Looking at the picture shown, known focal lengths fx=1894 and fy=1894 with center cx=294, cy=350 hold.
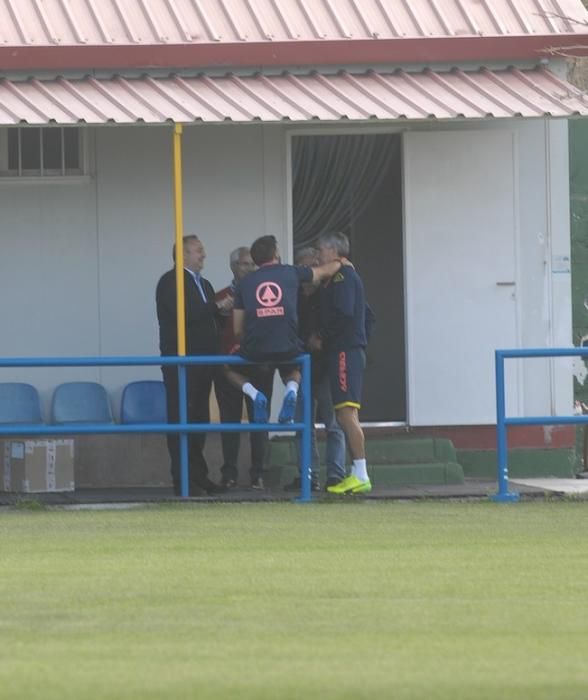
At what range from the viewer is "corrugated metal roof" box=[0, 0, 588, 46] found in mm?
14078

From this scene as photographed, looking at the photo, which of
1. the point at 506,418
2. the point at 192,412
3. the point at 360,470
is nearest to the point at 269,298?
the point at 192,412

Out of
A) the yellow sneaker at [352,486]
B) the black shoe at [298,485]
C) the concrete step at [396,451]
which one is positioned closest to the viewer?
the yellow sneaker at [352,486]

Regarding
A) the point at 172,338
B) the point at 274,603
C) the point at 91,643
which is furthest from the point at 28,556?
the point at 172,338

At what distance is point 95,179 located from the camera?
14.7 metres

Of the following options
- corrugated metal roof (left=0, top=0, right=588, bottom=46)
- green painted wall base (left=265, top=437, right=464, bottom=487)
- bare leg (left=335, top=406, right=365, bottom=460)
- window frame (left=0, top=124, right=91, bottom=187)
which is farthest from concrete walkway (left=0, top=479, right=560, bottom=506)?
corrugated metal roof (left=0, top=0, right=588, bottom=46)

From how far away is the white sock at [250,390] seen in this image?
12898 millimetres

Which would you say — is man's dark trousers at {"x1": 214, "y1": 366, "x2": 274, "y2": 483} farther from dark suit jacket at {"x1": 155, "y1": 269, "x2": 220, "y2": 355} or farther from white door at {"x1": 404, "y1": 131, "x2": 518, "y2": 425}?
white door at {"x1": 404, "y1": 131, "x2": 518, "y2": 425}

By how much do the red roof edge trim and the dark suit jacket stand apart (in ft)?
5.35

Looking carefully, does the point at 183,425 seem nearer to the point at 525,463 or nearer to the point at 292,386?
the point at 292,386

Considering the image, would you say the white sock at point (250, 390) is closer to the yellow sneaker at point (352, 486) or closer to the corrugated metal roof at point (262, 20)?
the yellow sneaker at point (352, 486)

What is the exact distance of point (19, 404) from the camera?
14477mm

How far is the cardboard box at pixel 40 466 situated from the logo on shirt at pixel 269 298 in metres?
1.97

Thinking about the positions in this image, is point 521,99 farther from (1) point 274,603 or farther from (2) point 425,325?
(1) point 274,603

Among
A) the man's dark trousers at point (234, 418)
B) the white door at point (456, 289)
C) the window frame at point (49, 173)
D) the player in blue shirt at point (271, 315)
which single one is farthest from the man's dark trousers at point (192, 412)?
the window frame at point (49, 173)
